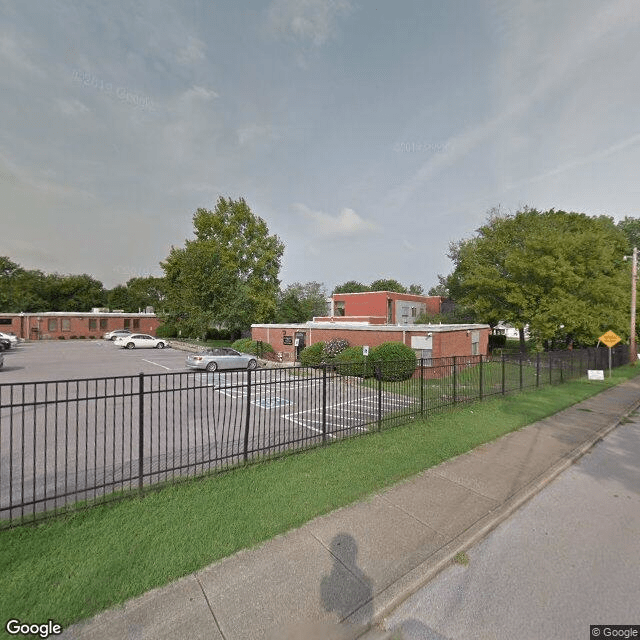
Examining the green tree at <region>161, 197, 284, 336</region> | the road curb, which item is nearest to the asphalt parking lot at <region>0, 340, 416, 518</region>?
the road curb

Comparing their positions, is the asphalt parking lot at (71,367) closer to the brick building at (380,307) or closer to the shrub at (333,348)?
the shrub at (333,348)

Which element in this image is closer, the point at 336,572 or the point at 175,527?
the point at 336,572

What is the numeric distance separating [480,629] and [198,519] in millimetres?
3035

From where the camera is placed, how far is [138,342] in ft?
105

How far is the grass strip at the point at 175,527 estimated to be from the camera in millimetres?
2941

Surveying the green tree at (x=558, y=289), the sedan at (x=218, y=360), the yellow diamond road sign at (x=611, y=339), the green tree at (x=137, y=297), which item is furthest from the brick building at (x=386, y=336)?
the green tree at (x=137, y=297)

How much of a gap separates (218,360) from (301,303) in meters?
34.8

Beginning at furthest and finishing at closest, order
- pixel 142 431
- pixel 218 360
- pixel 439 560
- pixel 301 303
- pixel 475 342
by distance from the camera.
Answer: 1. pixel 301 303
2. pixel 475 342
3. pixel 218 360
4. pixel 142 431
5. pixel 439 560

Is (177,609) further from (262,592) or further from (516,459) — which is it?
(516,459)

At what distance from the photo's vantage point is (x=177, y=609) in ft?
9.31

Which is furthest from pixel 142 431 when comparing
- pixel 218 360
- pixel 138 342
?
pixel 138 342

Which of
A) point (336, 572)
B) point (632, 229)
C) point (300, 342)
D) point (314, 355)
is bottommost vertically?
point (336, 572)

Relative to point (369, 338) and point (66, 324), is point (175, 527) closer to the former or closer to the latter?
point (369, 338)

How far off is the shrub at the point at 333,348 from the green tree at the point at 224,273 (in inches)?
560
